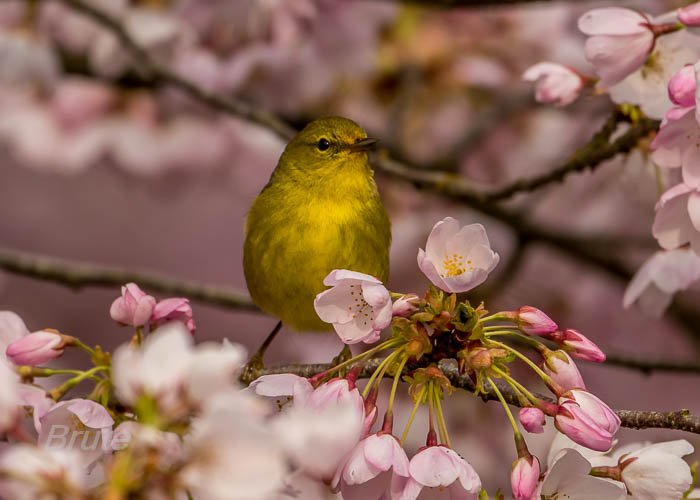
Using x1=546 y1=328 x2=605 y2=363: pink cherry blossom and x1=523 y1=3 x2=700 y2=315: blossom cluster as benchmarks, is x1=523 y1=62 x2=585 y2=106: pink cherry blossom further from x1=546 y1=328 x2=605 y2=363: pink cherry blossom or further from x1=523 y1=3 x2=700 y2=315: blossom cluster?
x1=546 y1=328 x2=605 y2=363: pink cherry blossom

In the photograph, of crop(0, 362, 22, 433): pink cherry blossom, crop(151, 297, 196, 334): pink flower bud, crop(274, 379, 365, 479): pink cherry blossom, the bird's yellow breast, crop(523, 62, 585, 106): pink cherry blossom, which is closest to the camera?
crop(274, 379, 365, 479): pink cherry blossom

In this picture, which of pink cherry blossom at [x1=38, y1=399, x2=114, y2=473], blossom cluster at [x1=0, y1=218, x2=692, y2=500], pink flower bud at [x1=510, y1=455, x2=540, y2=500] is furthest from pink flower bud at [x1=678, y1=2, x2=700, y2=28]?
pink cherry blossom at [x1=38, y1=399, x2=114, y2=473]

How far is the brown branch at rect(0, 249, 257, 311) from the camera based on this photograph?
2432 mm

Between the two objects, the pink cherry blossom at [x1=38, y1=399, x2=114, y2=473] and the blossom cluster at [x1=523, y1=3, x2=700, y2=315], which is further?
the blossom cluster at [x1=523, y1=3, x2=700, y2=315]

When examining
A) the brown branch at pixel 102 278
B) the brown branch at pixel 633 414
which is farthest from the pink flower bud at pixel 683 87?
the brown branch at pixel 102 278

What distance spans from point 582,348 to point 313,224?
0.83m

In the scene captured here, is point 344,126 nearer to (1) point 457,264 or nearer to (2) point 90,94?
(1) point 457,264

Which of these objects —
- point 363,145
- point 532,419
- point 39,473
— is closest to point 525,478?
point 532,419

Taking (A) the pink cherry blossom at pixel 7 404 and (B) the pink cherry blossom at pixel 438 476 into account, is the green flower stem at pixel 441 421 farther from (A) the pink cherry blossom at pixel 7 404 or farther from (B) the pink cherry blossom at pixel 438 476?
(A) the pink cherry blossom at pixel 7 404

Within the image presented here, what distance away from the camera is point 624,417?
4.56 feet

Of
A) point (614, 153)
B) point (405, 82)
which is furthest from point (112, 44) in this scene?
point (614, 153)

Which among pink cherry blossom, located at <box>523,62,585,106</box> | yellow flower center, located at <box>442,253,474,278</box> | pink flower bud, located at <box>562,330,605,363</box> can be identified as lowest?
pink flower bud, located at <box>562,330,605,363</box>

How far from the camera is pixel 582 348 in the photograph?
134cm

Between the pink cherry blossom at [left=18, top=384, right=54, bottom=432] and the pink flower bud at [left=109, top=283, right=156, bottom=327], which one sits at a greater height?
the pink flower bud at [left=109, top=283, right=156, bottom=327]
